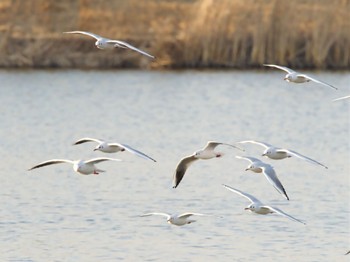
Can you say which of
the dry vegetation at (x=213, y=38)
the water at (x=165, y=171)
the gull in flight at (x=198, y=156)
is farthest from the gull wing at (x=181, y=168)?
the dry vegetation at (x=213, y=38)

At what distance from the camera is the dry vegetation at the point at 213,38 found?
3622 cm

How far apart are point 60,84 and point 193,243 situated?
20.0 m

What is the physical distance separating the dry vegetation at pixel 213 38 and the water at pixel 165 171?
0.59 metres

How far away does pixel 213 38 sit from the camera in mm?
36188

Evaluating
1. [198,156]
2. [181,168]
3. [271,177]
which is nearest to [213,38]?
[181,168]

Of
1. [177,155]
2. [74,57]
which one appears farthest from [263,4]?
[177,155]

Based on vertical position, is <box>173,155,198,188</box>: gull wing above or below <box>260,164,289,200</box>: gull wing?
below

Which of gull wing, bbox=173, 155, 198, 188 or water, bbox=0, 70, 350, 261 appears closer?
gull wing, bbox=173, 155, 198, 188

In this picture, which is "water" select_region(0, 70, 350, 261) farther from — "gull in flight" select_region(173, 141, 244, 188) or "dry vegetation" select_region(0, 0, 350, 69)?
"gull in flight" select_region(173, 141, 244, 188)

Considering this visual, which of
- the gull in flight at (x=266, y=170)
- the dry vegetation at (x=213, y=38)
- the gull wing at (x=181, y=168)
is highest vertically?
the gull in flight at (x=266, y=170)

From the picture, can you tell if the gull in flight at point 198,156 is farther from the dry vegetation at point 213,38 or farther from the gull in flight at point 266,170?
the dry vegetation at point 213,38

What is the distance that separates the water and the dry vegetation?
0.59 m

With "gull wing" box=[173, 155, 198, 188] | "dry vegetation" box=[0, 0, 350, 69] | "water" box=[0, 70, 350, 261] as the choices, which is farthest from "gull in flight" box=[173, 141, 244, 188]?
"dry vegetation" box=[0, 0, 350, 69]

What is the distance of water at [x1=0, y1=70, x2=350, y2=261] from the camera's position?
16.4m
